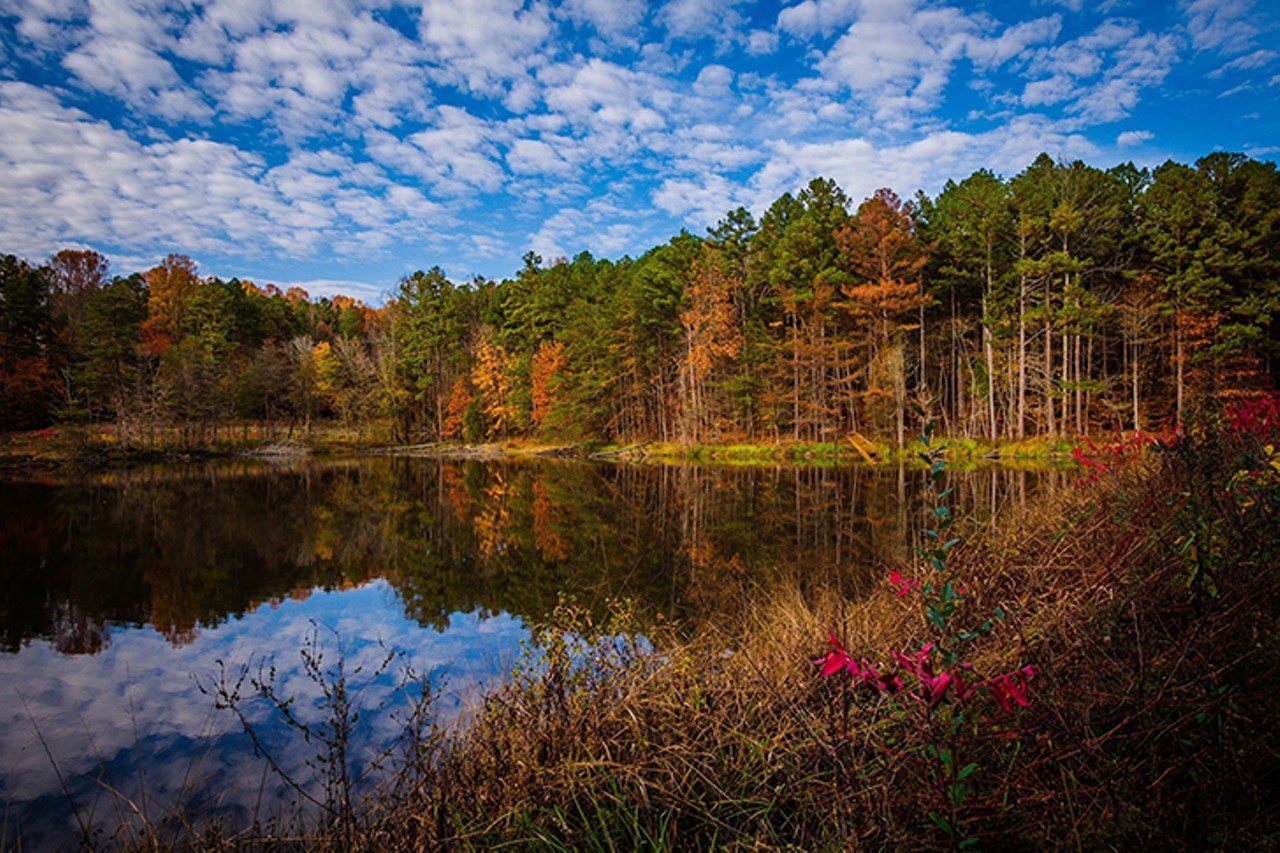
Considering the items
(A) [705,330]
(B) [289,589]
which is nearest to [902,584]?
(B) [289,589]

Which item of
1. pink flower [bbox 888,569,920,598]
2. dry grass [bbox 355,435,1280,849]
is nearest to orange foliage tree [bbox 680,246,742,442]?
dry grass [bbox 355,435,1280,849]

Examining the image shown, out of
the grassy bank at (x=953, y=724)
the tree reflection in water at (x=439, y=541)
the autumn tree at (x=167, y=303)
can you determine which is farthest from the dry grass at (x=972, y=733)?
the autumn tree at (x=167, y=303)

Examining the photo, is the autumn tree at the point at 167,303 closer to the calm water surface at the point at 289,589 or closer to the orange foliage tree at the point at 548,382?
the orange foliage tree at the point at 548,382

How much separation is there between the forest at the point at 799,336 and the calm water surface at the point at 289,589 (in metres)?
7.04

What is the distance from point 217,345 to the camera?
5538cm

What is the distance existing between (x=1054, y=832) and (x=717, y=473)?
24.6 metres

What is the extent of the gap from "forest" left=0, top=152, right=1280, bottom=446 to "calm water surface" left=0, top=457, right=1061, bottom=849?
704 cm

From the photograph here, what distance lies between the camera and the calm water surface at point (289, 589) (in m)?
4.92

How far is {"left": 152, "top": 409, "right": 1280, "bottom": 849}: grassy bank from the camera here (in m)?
1.89

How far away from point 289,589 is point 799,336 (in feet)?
94.1

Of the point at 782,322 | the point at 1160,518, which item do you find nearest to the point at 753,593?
the point at 1160,518

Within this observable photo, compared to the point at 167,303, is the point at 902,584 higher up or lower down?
lower down

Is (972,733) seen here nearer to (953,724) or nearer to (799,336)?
(953,724)

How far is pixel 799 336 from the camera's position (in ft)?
111
